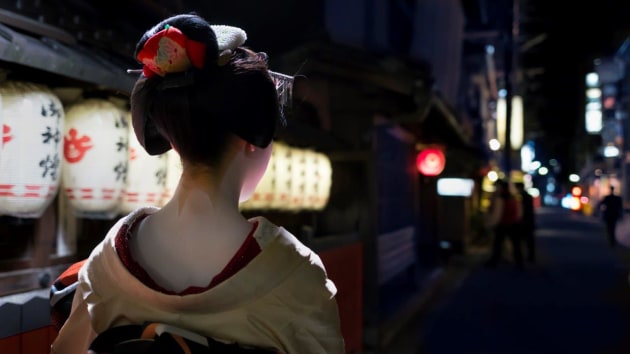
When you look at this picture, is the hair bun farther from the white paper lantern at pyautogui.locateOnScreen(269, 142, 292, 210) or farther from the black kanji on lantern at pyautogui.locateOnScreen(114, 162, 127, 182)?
the white paper lantern at pyautogui.locateOnScreen(269, 142, 292, 210)

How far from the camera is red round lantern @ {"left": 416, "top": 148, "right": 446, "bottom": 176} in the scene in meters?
15.9

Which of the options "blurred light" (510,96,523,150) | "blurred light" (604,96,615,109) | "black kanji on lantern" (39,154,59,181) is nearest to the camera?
"black kanji on lantern" (39,154,59,181)

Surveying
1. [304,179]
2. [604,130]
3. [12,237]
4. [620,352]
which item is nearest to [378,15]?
[304,179]

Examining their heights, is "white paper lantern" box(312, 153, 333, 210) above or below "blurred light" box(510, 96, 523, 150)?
below

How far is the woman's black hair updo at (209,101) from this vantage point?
1857 millimetres

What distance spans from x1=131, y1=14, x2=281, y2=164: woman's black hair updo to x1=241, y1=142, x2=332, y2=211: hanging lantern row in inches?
190

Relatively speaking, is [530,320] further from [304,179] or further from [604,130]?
[604,130]

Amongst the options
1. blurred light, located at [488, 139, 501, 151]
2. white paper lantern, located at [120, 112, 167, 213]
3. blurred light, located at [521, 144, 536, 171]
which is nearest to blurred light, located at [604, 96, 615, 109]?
blurred light, located at [488, 139, 501, 151]

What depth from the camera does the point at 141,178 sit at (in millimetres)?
4719

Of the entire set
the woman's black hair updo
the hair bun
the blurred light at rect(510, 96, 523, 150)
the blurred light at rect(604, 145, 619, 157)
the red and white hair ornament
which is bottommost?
the woman's black hair updo

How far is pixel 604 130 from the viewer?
40.2m

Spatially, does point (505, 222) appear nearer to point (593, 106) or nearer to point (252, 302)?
point (252, 302)

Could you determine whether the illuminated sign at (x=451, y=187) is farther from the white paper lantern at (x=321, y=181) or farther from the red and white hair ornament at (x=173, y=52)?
the red and white hair ornament at (x=173, y=52)

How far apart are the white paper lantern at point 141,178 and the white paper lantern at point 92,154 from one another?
201 millimetres
